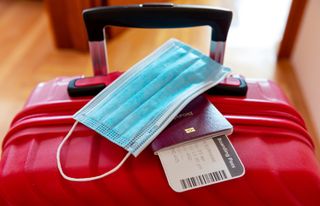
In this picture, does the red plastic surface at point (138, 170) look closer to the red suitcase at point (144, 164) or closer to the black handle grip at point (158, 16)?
the red suitcase at point (144, 164)

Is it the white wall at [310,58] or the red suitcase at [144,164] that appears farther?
the white wall at [310,58]

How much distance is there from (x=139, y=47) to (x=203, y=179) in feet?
2.68

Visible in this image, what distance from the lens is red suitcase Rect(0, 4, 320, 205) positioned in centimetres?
46

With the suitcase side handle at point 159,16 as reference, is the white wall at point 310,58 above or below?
below

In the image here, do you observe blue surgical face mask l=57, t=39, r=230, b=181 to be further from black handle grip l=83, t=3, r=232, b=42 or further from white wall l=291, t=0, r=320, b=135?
white wall l=291, t=0, r=320, b=135

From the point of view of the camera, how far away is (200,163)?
47cm

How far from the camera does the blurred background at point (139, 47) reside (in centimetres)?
101

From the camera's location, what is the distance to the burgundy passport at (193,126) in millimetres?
479

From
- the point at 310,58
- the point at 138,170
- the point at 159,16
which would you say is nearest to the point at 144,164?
the point at 138,170

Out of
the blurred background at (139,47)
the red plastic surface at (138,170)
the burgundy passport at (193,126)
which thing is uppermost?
the burgundy passport at (193,126)

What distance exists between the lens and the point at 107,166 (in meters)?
0.47

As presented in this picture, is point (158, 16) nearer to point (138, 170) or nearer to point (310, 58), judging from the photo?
point (138, 170)

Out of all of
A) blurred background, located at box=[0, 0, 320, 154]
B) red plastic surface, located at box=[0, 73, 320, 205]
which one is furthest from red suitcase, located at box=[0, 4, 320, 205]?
blurred background, located at box=[0, 0, 320, 154]

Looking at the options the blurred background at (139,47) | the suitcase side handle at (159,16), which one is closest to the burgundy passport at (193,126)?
the suitcase side handle at (159,16)
